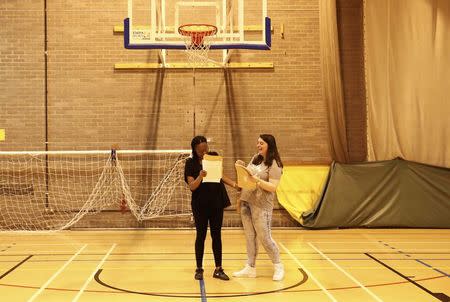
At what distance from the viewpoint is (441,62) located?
39.3 feet

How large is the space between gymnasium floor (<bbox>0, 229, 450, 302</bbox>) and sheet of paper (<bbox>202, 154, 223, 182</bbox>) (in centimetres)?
124

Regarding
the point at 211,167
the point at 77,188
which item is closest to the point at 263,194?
the point at 211,167

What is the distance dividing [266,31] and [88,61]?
4597 mm

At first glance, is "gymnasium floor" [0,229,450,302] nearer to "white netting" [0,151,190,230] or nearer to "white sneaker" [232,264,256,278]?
"white sneaker" [232,264,256,278]

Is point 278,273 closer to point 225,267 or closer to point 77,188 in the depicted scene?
point 225,267

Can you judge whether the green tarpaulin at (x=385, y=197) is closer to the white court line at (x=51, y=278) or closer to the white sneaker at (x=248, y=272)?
the white sneaker at (x=248, y=272)

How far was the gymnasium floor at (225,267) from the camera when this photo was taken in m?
6.31

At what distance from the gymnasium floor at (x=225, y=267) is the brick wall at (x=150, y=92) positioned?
6.13ft

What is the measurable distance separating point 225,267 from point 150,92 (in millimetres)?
5461

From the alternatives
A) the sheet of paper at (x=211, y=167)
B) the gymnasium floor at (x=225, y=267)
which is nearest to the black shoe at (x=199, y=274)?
the gymnasium floor at (x=225, y=267)

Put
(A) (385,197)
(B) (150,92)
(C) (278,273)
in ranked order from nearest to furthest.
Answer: (C) (278,273) < (A) (385,197) < (B) (150,92)

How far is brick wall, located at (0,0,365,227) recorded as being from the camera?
12203 millimetres

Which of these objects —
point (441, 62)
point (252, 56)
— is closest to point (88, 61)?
point (252, 56)

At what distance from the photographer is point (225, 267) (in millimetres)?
7848
